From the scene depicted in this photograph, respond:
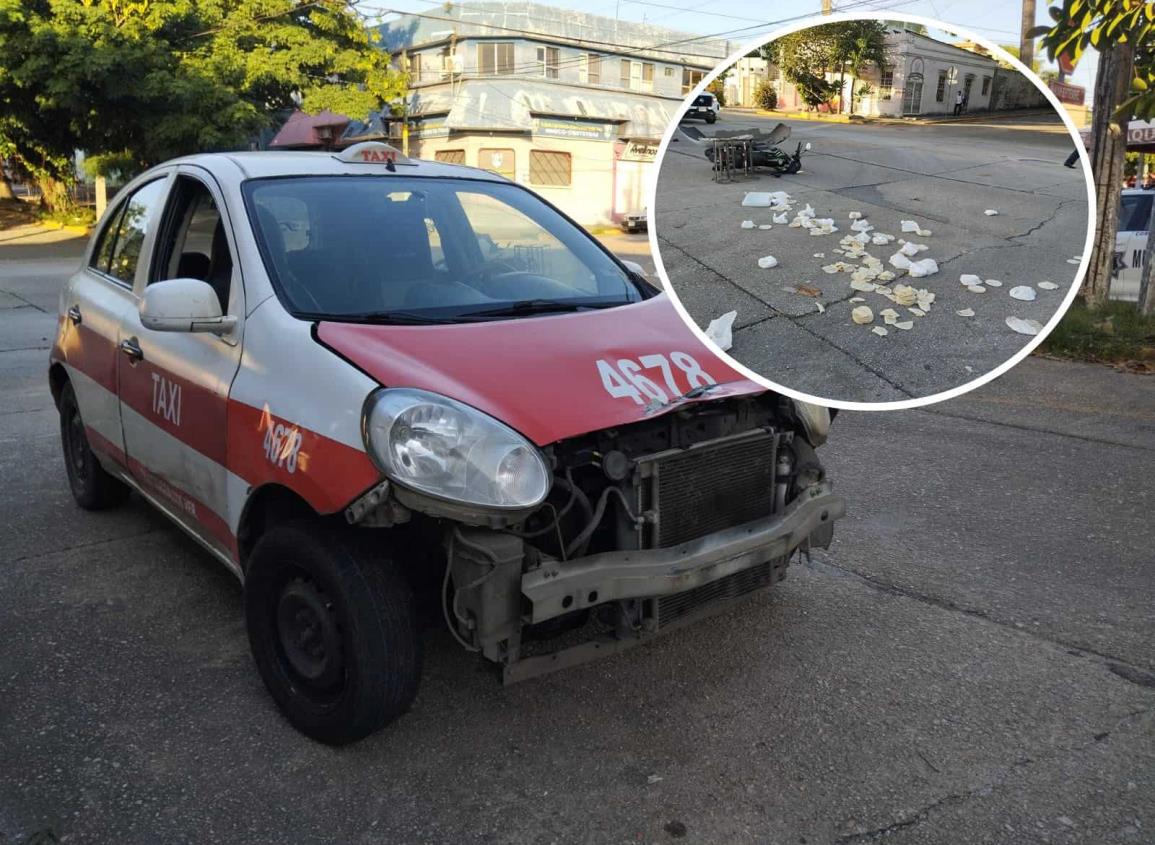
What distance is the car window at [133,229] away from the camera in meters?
4.54

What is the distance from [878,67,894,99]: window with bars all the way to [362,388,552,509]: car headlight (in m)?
1.40

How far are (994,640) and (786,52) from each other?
2768 millimetres

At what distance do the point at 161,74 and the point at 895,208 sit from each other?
27226mm

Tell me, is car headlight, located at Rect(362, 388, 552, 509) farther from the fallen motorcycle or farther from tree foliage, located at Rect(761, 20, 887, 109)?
tree foliage, located at Rect(761, 20, 887, 109)

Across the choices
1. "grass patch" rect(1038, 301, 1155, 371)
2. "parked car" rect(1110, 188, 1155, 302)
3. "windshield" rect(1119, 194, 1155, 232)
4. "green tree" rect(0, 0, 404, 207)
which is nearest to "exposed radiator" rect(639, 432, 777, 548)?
"grass patch" rect(1038, 301, 1155, 371)

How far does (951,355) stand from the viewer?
1858 millimetres

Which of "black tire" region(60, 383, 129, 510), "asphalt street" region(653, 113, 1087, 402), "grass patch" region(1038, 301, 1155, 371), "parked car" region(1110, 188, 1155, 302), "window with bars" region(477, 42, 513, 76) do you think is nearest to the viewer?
"asphalt street" region(653, 113, 1087, 402)

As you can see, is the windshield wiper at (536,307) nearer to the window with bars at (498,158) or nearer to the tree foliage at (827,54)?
the tree foliage at (827,54)

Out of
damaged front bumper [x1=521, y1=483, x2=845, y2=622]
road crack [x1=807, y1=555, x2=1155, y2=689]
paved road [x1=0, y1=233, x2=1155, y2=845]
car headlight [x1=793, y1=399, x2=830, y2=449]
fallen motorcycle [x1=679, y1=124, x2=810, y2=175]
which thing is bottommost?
paved road [x1=0, y1=233, x2=1155, y2=845]

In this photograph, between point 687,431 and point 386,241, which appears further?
point 386,241

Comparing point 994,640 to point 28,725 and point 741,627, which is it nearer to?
point 741,627

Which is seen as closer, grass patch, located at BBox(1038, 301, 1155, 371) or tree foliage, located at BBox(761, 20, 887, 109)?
tree foliage, located at BBox(761, 20, 887, 109)

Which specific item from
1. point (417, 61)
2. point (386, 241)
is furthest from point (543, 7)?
point (386, 241)

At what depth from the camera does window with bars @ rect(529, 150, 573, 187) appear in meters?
38.2
